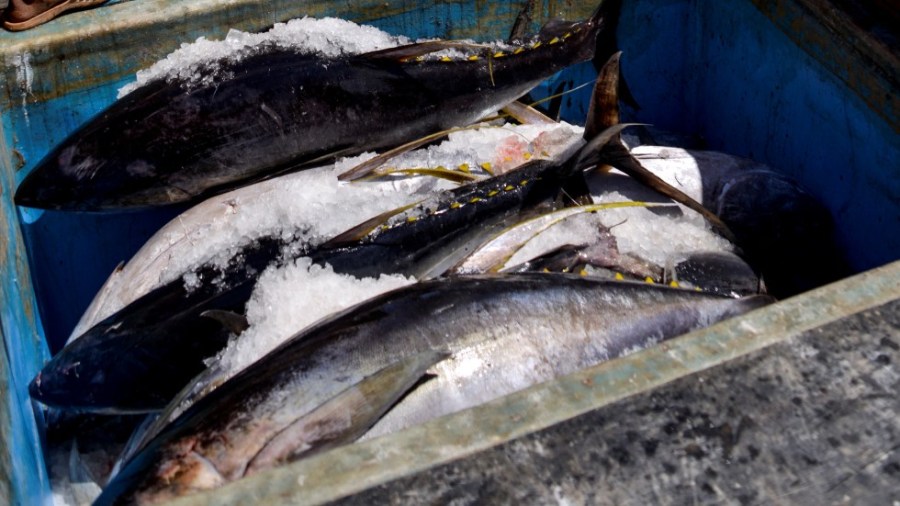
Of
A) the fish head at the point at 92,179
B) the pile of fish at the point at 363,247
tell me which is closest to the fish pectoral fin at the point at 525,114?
the pile of fish at the point at 363,247

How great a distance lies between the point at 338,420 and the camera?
5.38ft

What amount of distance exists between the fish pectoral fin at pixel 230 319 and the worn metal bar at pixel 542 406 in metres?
0.77

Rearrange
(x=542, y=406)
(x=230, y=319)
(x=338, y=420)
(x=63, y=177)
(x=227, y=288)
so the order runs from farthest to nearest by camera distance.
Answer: (x=63, y=177), (x=227, y=288), (x=230, y=319), (x=338, y=420), (x=542, y=406)

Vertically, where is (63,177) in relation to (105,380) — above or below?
above

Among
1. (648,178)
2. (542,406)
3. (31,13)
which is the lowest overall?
(648,178)

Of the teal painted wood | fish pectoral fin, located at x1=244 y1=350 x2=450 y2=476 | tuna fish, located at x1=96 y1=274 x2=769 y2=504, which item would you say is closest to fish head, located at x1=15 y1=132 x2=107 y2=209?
tuna fish, located at x1=96 y1=274 x2=769 y2=504

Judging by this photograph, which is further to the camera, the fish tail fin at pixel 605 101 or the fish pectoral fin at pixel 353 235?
the fish tail fin at pixel 605 101

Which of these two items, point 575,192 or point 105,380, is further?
point 575,192

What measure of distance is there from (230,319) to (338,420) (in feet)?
1.71

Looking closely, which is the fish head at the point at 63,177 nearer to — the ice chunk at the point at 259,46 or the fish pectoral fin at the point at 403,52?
the ice chunk at the point at 259,46

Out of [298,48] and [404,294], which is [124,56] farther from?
[404,294]

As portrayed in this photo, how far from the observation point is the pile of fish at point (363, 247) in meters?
1.76

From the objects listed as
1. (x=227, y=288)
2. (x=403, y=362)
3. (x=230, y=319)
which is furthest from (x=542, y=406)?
(x=227, y=288)

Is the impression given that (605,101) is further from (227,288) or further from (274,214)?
(227,288)
